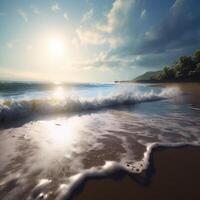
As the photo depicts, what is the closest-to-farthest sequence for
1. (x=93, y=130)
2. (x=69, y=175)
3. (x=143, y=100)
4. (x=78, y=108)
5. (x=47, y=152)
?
(x=69, y=175)
(x=47, y=152)
(x=93, y=130)
(x=78, y=108)
(x=143, y=100)

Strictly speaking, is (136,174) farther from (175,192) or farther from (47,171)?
(47,171)

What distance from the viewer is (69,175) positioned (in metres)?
2.58

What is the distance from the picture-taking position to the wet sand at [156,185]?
212 cm

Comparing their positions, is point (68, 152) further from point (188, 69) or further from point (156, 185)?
point (188, 69)

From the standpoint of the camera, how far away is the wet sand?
2.12 metres

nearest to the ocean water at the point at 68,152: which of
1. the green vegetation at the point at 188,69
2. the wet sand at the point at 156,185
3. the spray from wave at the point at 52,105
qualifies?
the wet sand at the point at 156,185

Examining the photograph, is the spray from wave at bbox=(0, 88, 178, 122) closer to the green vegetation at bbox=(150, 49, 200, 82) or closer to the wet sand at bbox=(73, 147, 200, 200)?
the wet sand at bbox=(73, 147, 200, 200)

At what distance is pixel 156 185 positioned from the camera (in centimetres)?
231

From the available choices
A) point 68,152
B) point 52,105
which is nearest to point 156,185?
point 68,152

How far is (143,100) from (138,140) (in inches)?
379

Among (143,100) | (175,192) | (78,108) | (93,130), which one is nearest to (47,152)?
(93,130)

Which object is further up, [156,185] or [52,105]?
[52,105]

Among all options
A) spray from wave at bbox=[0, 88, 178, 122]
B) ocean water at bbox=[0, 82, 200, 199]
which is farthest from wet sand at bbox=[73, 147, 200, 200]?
spray from wave at bbox=[0, 88, 178, 122]

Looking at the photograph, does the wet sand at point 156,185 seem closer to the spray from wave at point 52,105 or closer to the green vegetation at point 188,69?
the spray from wave at point 52,105
